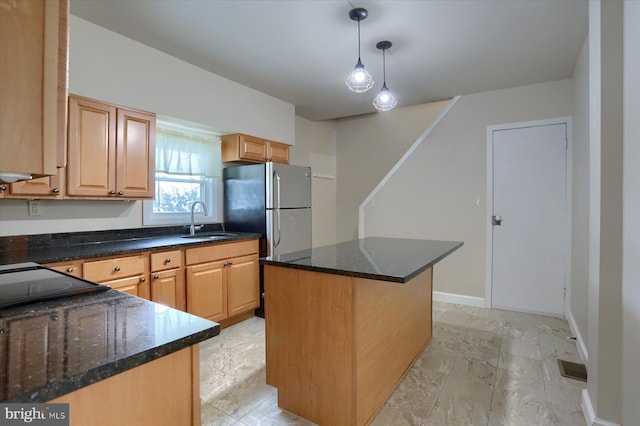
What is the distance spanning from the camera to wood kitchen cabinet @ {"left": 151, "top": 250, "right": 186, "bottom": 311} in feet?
8.60

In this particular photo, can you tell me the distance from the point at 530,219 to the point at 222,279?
3.35m

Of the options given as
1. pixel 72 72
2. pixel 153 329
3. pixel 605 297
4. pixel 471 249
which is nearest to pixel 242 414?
pixel 153 329

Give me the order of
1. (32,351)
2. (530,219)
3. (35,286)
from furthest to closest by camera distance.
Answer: (530,219) < (35,286) < (32,351)

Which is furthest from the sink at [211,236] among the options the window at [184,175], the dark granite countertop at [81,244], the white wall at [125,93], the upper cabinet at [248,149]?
the upper cabinet at [248,149]

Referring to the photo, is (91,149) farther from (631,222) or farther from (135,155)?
(631,222)

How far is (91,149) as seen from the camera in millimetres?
2469

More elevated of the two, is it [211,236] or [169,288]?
[211,236]

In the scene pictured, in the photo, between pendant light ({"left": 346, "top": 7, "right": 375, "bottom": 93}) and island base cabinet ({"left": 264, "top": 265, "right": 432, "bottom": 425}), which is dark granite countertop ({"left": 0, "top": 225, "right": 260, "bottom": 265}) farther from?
pendant light ({"left": 346, "top": 7, "right": 375, "bottom": 93})

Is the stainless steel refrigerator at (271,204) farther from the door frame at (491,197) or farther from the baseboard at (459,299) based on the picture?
the door frame at (491,197)

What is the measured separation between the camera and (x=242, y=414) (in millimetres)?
1920

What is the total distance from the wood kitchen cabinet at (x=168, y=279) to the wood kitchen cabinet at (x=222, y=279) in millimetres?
66

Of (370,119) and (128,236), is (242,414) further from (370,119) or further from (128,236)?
(370,119)

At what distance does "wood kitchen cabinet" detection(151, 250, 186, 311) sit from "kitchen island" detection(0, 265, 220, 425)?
1.72 meters

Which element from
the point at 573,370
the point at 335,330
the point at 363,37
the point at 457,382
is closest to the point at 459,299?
the point at 573,370
